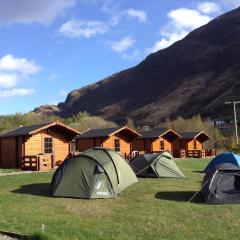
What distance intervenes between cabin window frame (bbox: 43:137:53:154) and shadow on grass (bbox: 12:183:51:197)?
12274 millimetres

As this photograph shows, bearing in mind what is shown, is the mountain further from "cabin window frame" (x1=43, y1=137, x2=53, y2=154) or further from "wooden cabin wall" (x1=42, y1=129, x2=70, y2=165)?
"cabin window frame" (x1=43, y1=137, x2=53, y2=154)

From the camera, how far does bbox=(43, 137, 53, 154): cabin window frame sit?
3278cm

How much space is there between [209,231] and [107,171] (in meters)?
6.25

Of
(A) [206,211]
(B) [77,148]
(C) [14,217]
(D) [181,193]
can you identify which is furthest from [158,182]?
(B) [77,148]

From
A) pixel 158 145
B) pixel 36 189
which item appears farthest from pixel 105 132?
pixel 36 189

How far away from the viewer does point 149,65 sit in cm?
18625

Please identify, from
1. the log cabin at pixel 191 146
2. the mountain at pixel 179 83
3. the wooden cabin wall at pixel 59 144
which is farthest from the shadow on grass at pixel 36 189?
the mountain at pixel 179 83

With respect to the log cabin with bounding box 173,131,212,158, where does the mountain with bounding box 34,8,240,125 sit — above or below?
above

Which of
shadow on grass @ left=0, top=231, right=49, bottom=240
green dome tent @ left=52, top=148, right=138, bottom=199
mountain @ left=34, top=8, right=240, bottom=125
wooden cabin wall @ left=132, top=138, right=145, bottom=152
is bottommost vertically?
shadow on grass @ left=0, top=231, right=49, bottom=240

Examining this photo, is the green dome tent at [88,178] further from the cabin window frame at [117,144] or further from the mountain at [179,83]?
the mountain at [179,83]

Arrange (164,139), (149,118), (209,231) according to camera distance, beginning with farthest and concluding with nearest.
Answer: (149,118) → (164,139) → (209,231)

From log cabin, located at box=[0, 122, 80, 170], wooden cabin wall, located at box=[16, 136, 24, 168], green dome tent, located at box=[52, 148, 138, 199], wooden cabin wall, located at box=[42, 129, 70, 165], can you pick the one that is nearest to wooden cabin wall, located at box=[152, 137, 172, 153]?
wooden cabin wall, located at box=[42, 129, 70, 165]

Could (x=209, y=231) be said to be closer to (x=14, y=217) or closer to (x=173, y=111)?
(x=14, y=217)

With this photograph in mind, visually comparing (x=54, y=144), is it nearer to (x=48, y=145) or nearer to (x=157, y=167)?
(x=48, y=145)
